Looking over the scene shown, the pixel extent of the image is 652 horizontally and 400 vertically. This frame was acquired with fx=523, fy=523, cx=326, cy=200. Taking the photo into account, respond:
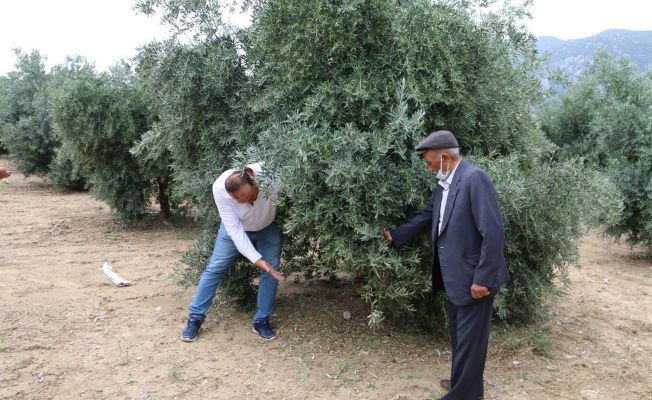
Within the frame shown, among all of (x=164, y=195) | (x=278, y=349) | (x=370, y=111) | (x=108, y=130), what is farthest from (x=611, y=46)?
(x=278, y=349)

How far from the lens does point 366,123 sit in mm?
3984

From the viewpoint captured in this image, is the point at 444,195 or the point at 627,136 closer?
the point at 444,195

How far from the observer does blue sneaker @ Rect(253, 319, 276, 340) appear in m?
4.60

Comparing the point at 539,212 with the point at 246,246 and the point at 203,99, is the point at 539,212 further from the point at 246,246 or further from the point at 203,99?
the point at 203,99

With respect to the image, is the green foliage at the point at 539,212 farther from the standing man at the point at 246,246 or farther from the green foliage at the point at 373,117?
the standing man at the point at 246,246

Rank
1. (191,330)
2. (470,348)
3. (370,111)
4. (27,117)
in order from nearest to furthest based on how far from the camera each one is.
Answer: (470,348) < (370,111) < (191,330) < (27,117)

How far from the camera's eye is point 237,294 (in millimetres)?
5129

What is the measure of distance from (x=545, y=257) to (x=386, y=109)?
182 centimetres

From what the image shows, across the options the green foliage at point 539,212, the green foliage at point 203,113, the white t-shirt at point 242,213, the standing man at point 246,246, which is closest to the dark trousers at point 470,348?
the green foliage at point 539,212

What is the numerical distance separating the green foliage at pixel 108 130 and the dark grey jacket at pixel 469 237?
664 centimetres

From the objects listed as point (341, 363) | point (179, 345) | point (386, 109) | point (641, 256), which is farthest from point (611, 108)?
point (179, 345)

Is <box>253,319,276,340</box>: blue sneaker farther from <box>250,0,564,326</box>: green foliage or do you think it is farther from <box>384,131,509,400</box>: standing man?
<box>384,131,509,400</box>: standing man

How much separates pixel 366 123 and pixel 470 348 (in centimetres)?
177

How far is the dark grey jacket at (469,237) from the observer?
125 inches
